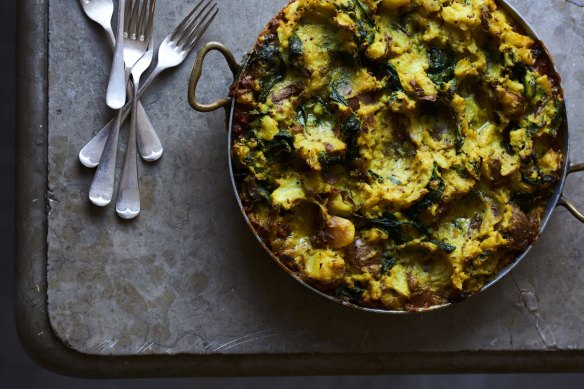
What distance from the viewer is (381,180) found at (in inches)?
107

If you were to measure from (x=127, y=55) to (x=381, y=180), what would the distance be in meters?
1.08

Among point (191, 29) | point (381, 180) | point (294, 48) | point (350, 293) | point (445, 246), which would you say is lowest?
point (350, 293)

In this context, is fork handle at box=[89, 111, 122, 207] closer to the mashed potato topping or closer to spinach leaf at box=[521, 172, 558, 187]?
the mashed potato topping

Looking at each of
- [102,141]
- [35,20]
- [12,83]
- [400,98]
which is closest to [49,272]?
[102,141]

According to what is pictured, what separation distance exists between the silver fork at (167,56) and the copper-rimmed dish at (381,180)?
1.28 ft

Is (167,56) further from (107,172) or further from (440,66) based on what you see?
(440,66)

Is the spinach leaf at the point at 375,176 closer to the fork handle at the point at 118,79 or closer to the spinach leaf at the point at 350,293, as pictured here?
the spinach leaf at the point at 350,293

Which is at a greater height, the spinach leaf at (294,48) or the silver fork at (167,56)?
the spinach leaf at (294,48)

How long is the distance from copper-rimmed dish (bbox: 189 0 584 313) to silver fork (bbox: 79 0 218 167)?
15.4 inches

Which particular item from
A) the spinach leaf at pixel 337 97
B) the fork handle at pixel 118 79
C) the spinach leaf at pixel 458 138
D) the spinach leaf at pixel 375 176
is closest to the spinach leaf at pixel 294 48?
the spinach leaf at pixel 337 97

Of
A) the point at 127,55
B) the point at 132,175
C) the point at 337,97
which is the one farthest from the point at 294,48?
the point at 132,175

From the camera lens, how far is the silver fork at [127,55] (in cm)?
296

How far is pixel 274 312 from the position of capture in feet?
10.1

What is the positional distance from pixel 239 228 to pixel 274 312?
14.1 inches
